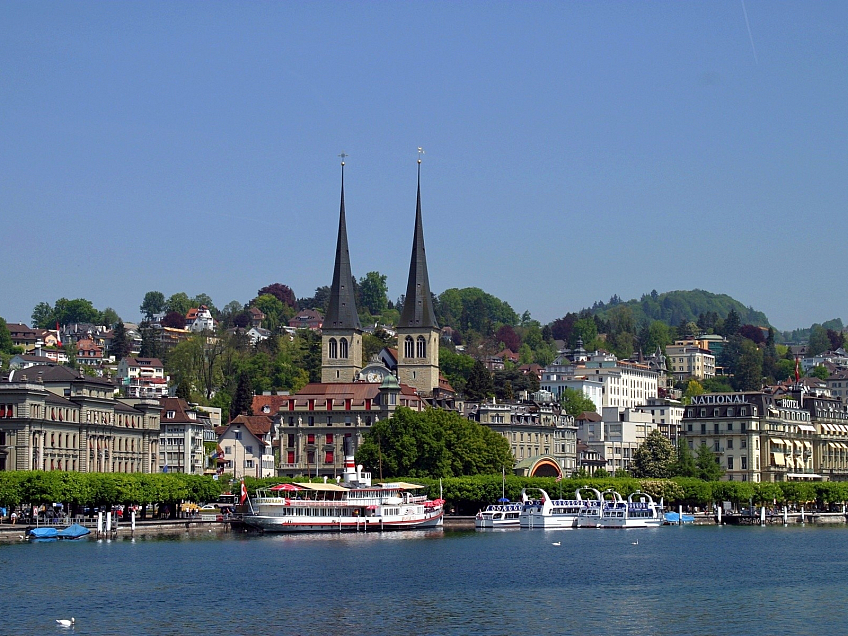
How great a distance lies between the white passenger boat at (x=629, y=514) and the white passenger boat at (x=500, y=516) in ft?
24.7

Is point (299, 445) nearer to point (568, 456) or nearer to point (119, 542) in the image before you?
point (568, 456)

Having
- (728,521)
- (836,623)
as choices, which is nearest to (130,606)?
(836,623)

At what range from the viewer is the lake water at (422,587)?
193ft

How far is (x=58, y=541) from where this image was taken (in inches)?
3809

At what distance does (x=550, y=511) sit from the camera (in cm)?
12669

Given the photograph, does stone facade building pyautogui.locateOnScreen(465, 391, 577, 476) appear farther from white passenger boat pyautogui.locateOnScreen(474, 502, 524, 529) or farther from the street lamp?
white passenger boat pyautogui.locateOnScreen(474, 502, 524, 529)

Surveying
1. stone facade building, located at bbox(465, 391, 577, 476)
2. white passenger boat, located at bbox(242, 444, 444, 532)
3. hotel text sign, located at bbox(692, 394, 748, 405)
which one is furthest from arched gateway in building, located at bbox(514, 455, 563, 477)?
white passenger boat, located at bbox(242, 444, 444, 532)

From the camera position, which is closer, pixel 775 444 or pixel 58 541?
pixel 58 541

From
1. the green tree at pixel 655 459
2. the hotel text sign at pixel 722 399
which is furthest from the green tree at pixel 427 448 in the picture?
the hotel text sign at pixel 722 399

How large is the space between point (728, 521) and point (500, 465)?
21.6 metres

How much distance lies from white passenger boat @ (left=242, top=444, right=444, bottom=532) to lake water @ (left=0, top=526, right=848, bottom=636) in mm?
11178

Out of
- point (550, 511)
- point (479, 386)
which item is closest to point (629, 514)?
point (550, 511)

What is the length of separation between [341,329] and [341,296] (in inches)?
146

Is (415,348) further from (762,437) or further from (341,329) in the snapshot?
(762,437)
